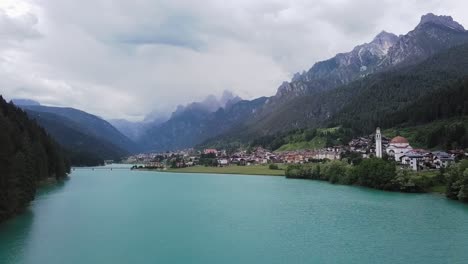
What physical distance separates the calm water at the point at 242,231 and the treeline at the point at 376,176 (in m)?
7.27

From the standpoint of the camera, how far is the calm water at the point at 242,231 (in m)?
34.6

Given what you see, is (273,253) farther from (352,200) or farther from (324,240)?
(352,200)

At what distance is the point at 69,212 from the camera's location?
57.0 metres

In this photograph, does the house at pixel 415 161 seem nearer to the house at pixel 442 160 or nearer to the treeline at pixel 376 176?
the house at pixel 442 160

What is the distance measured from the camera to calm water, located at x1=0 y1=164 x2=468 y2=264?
34.6m

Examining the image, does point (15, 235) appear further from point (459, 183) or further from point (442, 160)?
point (442, 160)

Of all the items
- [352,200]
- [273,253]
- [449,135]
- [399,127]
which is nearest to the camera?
[273,253]

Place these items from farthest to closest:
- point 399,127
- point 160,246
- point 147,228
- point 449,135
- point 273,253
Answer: point 399,127
point 449,135
point 147,228
point 160,246
point 273,253

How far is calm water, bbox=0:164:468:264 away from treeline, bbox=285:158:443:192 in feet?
23.8

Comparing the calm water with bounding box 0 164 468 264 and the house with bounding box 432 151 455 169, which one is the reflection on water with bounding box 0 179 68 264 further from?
the house with bounding box 432 151 455 169

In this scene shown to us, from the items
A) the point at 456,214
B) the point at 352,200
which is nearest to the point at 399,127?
the point at 352,200

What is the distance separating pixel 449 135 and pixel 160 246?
322 feet

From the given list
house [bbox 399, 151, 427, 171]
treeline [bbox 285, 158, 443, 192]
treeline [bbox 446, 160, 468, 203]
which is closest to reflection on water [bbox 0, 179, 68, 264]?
treeline [bbox 446, 160, 468, 203]

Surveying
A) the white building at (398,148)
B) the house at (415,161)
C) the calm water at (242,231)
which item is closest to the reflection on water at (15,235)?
the calm water at (242,231)
